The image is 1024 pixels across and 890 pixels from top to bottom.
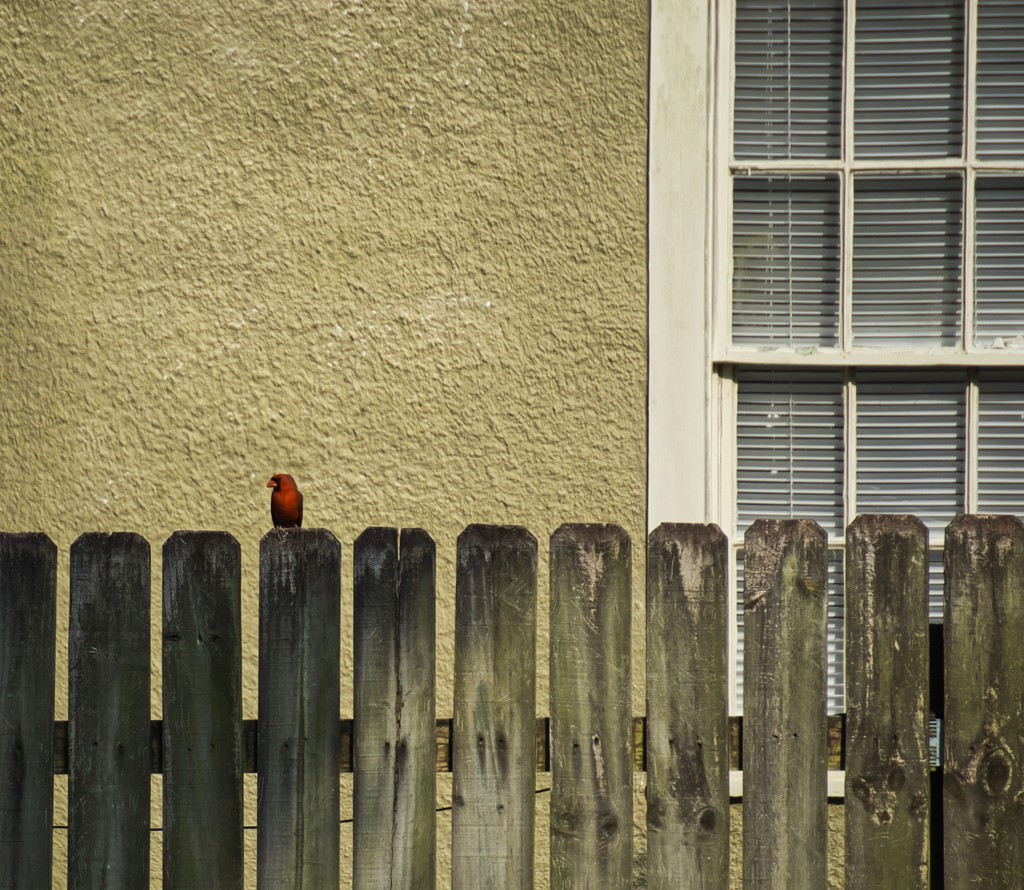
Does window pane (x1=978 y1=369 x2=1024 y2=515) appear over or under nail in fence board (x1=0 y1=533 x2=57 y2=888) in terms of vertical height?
over

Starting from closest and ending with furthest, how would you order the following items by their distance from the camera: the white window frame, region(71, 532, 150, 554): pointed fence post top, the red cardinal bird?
region(71, 532, 150, 554): pointed fence post top, the red cardinal bird, the white window frame

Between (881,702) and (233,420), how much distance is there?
1875 mm

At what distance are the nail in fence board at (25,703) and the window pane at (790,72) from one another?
217 centimetres

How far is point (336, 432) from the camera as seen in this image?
10.9 ft

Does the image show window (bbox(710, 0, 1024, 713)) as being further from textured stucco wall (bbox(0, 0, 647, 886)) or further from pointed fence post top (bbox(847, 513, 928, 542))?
pointed fence post top (bbox(847, 513, 928, 542))

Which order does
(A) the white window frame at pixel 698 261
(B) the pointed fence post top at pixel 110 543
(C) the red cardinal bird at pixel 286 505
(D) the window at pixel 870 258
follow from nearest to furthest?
(B) the pointed fence post top at pixel 110 543, (C) the red cardinal bird at pixel 286 505, (A) the white window frame at pixel 698 261, (D) the window at pixel 870 258

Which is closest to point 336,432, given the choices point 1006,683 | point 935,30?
point 1006,683

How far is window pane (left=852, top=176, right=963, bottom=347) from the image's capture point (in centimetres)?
338

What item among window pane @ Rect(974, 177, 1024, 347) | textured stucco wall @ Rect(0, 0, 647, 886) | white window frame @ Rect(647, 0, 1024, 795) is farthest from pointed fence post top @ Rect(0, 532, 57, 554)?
window pane @ Rect(974, 177, 1024, 347)

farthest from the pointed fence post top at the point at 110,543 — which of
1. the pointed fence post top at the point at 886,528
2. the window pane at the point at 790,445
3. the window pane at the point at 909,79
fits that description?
the window pane at the point at 909,79

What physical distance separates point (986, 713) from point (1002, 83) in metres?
1.88

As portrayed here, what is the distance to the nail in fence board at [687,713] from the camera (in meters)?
2.40

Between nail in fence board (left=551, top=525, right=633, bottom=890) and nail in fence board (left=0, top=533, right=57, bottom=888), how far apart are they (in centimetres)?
102

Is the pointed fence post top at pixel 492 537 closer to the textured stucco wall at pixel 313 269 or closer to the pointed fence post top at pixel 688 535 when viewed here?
the pointed fence post top at pixel 688 535
